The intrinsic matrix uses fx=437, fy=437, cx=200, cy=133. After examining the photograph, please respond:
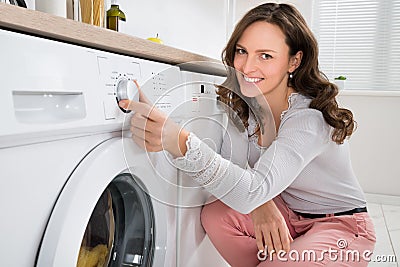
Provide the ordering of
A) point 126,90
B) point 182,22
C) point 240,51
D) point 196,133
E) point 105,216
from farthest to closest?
point 182,22
point 240,51
point 196,133
point 105,216
point 126,90

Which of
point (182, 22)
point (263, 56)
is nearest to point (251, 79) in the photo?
point (263, 56)

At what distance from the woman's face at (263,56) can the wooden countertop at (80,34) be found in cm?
21

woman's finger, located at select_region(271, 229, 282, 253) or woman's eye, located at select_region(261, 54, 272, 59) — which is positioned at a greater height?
woman's eye, located at select_region(261, 54, 272, 59)

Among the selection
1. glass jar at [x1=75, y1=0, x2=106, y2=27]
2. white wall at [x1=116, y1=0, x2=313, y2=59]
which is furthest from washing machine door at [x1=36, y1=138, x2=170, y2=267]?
white wall at [x1=116, y1=0, x2=313, y2=59]

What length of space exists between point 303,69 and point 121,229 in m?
0.77

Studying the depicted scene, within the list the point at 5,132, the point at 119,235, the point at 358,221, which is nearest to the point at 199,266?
the point at 119,235

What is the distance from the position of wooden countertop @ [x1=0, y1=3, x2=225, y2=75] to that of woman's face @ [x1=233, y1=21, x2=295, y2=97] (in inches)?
8.1

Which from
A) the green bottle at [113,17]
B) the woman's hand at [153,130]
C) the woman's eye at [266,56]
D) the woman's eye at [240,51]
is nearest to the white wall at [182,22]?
the green bottle at [113,17]

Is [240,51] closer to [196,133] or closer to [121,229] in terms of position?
[196,133]

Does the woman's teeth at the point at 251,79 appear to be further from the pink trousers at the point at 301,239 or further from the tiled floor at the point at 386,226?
the tiled floor at the point at 386,226

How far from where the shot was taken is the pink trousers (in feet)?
4.30

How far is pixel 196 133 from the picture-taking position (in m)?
1.13

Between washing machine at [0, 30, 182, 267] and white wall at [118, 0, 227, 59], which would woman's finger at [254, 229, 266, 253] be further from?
white wall at [118, 0, 227, 59]

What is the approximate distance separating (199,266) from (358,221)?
53 centimetres
